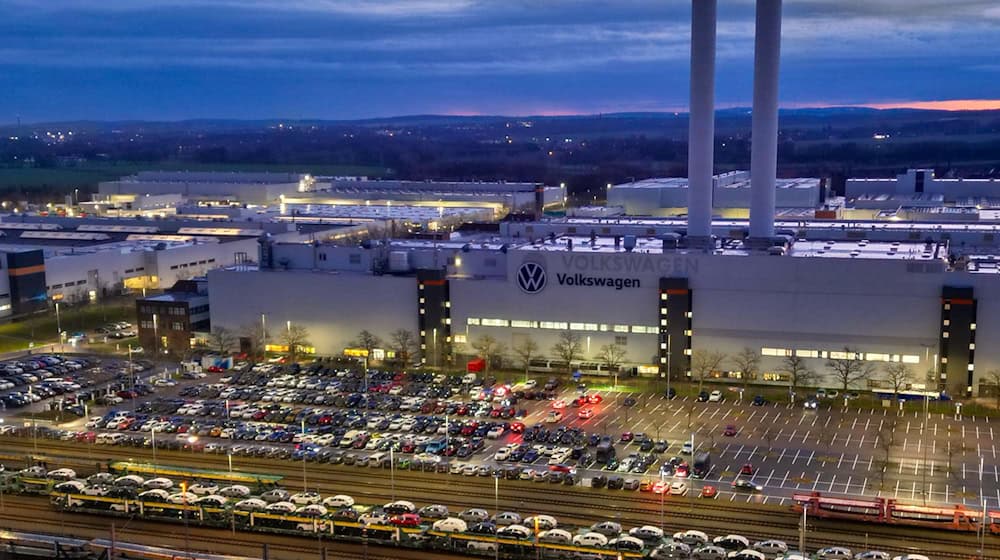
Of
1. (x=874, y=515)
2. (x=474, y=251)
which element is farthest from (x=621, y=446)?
(x=474, y=251)

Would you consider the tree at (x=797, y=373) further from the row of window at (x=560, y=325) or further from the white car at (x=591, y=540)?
the white car at (x=591, y=540)

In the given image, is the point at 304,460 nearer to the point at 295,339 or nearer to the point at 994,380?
the point at 295,339

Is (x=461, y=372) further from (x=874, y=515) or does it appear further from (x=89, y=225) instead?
(x=89, y=225)

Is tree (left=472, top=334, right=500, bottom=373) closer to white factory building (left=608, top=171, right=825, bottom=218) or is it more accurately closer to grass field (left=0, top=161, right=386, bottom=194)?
white factory building (left=608, top=171, right=825, bottom=218)

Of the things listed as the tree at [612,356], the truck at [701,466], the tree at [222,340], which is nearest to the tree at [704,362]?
the tree at [612,356]

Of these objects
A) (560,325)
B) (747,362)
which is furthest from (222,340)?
(747,362)
